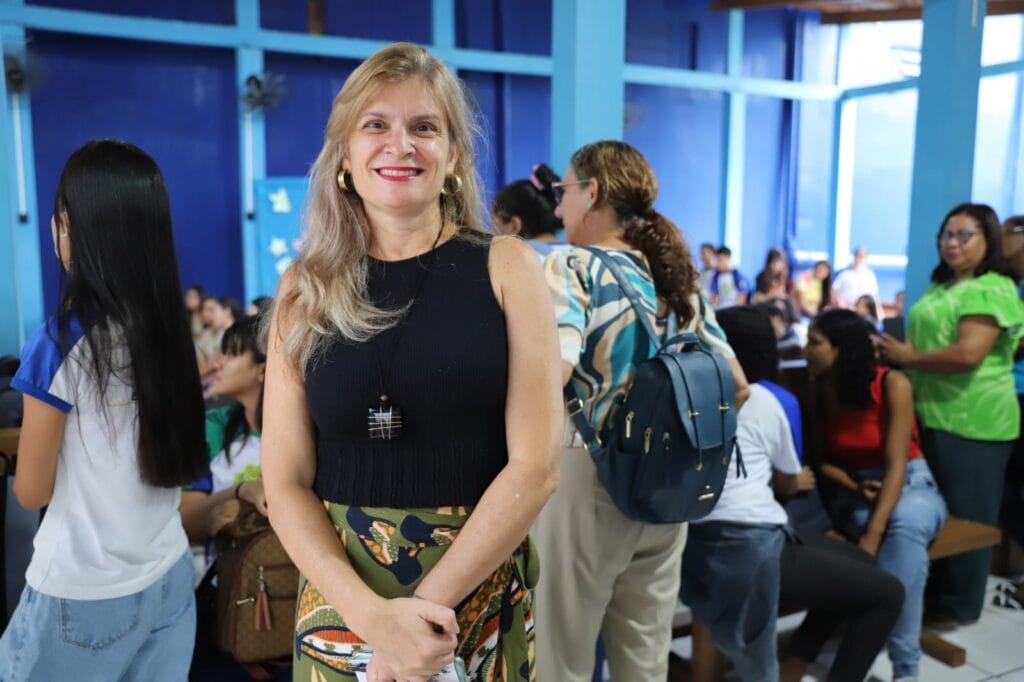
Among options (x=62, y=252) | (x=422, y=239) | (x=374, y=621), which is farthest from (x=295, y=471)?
(x=62, y=252)

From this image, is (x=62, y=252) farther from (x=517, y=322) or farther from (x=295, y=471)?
(x=517, y=322)

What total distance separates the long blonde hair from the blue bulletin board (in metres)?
6.75

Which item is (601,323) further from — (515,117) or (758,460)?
(515,117)

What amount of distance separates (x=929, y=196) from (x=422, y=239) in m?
3.60

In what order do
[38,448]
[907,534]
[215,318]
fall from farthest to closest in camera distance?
[215,318] < [907,534] < [38,448]

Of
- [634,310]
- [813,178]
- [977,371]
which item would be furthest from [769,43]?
[634,310]

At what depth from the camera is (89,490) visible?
148 centimetres

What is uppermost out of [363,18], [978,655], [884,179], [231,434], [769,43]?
[769,43]

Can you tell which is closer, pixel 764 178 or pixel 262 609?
pixel 262 609

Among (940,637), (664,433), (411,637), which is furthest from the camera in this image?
(940,637)

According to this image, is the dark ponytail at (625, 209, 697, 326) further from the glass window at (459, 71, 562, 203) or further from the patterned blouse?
the glass window at (459, 71, 562, 203)

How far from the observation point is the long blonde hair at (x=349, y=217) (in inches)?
47.0

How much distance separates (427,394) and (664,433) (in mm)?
837

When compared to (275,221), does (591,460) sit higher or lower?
lower
